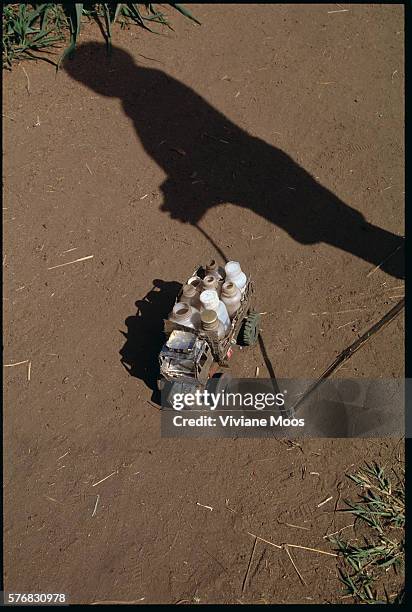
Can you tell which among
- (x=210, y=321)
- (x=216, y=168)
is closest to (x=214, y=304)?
(x=210, y=321)

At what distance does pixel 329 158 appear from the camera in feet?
19.3

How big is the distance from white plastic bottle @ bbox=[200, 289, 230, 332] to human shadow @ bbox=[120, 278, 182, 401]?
2.38 ft

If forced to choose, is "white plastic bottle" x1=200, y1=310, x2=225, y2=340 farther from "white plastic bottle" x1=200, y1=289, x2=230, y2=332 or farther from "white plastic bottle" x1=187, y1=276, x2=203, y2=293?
"white plastic bottle" x1=187, y1=276, x2=203, y2=293

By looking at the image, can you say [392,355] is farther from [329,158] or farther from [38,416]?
[38,416]

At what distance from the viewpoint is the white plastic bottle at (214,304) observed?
4.15 metres

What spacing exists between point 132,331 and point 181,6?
4.29 metres

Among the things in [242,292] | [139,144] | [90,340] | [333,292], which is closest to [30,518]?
[90,340]

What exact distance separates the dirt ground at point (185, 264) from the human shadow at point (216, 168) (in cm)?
2

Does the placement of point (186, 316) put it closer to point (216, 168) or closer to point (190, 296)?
point (190, 296)

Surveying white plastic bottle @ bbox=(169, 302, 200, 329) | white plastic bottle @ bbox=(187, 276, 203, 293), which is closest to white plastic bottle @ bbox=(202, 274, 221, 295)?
white plastic bottle @ bbox=(187, 276, 203, 293)

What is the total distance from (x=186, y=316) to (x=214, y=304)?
203mm

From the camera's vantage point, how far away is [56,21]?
6.80 metres

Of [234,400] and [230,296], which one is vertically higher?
[230,296]

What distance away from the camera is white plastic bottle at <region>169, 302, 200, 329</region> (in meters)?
4.18
